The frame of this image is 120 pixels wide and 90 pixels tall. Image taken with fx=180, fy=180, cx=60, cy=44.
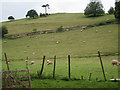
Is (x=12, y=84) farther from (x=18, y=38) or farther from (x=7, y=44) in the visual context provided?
(x=18, y=38)

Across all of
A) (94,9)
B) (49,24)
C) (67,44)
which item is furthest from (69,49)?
(94,9)

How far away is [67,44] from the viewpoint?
38.3m

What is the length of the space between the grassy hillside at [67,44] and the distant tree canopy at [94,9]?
81.7 feet

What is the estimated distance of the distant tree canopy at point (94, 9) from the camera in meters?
74.0

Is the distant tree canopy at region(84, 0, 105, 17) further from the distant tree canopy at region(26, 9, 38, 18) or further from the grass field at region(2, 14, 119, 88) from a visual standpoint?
the distant tree canopy at region(26, 9, 38, 18)

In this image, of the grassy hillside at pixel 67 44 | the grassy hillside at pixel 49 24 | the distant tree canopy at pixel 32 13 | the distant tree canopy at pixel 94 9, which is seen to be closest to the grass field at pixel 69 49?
the grassy hillside at pixel 67 44

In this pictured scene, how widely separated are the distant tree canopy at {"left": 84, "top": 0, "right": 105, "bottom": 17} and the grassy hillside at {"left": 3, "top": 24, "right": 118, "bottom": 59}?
981 inches

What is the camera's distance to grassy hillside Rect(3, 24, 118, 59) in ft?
105

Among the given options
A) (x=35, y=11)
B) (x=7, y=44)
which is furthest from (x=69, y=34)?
(x=35, y=11)

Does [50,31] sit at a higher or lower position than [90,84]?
higher

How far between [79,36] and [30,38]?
12.4 m

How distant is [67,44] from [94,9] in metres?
40.8

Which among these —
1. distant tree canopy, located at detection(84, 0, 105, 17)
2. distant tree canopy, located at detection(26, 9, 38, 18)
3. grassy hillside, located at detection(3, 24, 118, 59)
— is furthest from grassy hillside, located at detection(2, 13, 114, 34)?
distant tree canopy, located at detection(26, 9, 38, 18)

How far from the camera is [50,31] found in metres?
50.5
